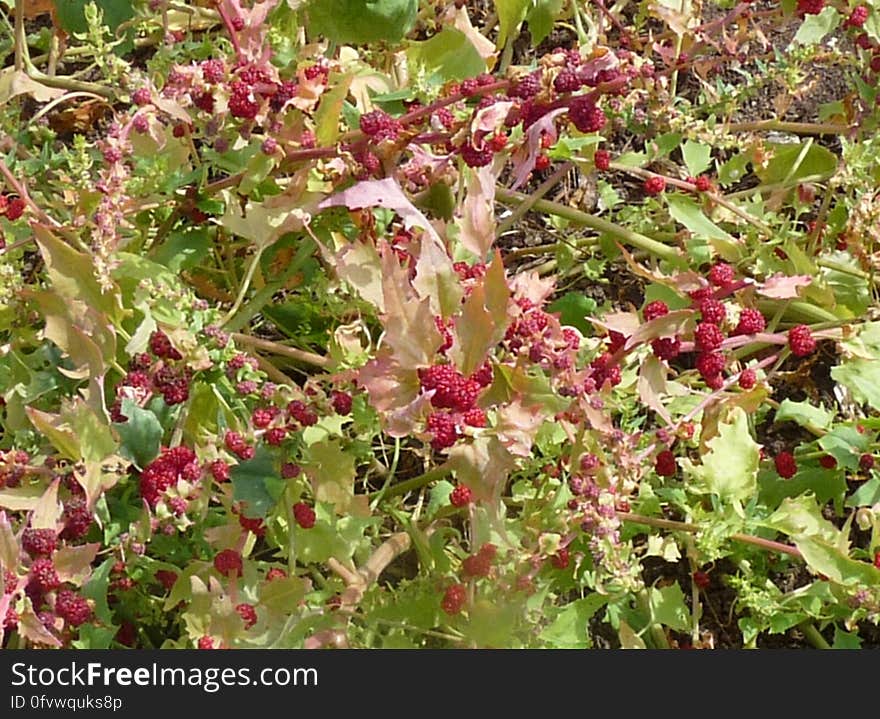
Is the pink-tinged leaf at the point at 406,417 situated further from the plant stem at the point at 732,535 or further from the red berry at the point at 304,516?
the plant stem at the point at 732,535

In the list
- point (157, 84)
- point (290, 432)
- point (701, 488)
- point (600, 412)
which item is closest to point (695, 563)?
point (701, 488)

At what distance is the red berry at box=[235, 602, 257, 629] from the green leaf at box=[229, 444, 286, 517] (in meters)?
0.09

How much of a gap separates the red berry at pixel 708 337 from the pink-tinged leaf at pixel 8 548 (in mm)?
665

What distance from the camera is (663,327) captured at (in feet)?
3.85

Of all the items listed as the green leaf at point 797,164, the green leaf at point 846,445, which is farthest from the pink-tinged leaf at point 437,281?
the green leaf at point 797,164

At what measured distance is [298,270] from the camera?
54.8 inches

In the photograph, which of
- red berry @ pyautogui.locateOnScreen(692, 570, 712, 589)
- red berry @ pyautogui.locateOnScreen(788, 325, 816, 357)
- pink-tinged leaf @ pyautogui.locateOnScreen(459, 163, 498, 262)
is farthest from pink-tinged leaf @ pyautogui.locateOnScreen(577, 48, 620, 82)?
red berry @ pyautogui.locateOnScreen(692, 570, 712, 589)

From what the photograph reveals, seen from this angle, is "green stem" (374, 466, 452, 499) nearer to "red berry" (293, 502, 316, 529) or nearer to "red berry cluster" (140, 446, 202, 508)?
"red berry" (293, 502, 316, 529)

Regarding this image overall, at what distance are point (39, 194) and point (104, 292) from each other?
391 mm

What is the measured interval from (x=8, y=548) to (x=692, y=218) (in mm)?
854

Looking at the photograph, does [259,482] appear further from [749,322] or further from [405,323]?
[749,322]

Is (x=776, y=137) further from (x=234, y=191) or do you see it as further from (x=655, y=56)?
(x=234, y=191)

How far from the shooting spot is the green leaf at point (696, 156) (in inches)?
60.0

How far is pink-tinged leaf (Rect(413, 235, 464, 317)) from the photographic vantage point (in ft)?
3.54
